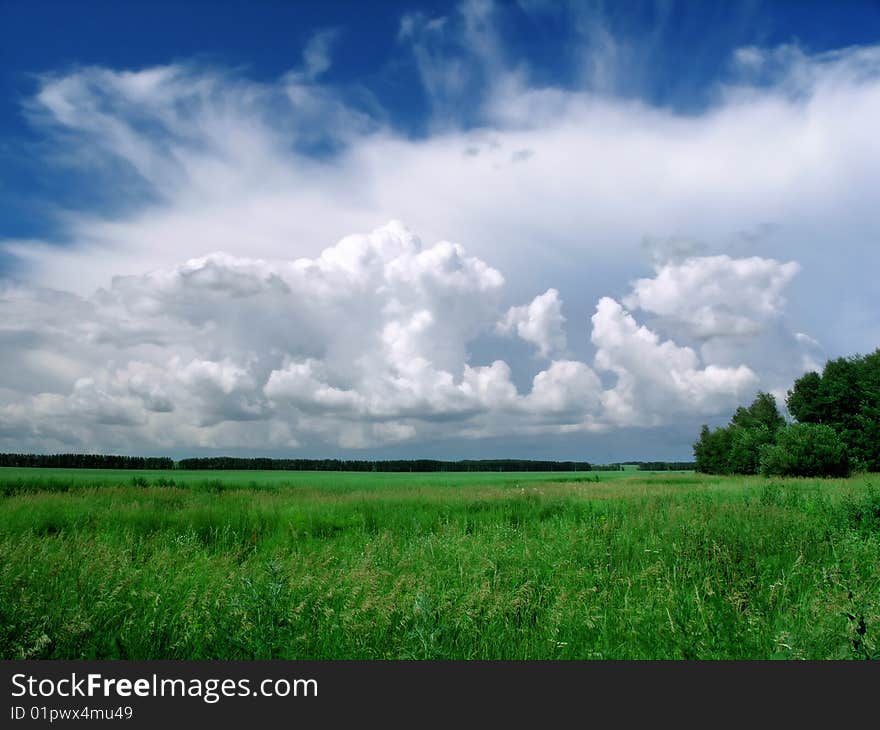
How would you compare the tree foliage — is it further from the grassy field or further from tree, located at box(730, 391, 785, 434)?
the grassy field

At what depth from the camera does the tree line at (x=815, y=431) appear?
144 ft

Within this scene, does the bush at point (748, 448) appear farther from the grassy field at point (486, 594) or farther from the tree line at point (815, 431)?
the grassy field at point (486, 594)

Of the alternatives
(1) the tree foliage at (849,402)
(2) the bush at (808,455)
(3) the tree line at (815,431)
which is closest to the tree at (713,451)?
(3) the tree line at (815,431)

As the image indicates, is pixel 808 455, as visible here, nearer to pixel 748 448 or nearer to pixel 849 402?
pixel 849 402

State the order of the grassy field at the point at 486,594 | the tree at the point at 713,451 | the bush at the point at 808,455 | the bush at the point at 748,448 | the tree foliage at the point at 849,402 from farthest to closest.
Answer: the tree at the point at 713,451
the bush at the point at 748,448
the tree foliage at the point at 849,402
the bush at the point at 808,455
the grassy field at the point at 486,594

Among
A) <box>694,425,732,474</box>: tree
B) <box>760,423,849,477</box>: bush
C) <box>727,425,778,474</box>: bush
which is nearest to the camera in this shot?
<box>760,423,849,477</box>: bush

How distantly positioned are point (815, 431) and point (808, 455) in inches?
92.5

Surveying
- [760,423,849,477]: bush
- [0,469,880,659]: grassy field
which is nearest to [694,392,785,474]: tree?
[760,423,849,477]: bush

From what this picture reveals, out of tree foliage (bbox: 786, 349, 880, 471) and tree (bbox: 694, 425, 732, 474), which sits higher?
tree foliage (bbox: 786, 349, 880, 471)

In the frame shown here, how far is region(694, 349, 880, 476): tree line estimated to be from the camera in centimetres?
4388

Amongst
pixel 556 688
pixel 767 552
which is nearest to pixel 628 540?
pixel 767 552

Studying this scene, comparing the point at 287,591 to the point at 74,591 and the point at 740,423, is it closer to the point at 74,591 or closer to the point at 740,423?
the point at 74,591

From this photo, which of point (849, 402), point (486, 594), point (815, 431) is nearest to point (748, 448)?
point (849, 402)

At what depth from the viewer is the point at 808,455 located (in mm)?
43531
